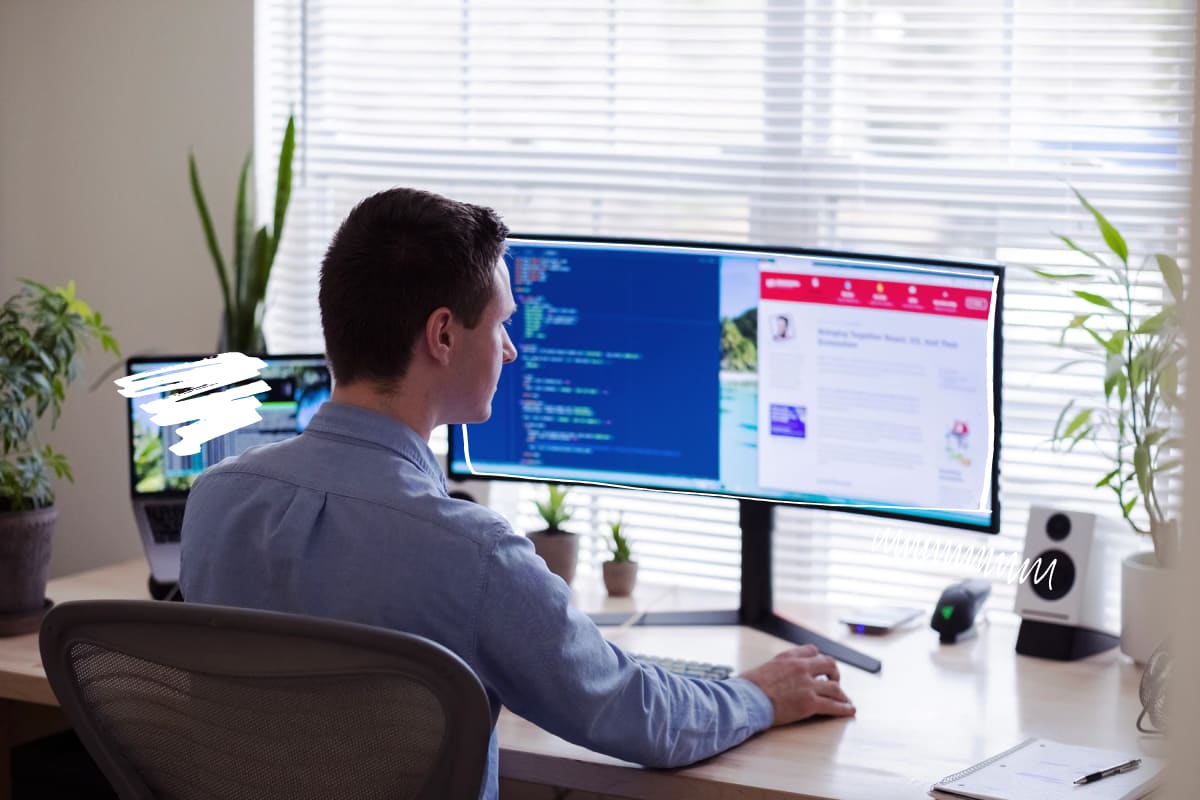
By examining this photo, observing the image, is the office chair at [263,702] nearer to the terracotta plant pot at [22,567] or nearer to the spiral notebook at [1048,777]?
the spiral notebook at [1048,777]

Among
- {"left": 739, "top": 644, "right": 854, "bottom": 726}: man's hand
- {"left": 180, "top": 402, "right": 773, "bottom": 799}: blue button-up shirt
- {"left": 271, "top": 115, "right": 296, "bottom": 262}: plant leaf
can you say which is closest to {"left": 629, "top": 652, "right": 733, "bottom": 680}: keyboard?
{"left": 739, "top": 644, "right": 854, "bottom": 726}: man's hand

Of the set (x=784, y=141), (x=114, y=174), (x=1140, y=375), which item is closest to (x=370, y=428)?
(x=1140, y=375)

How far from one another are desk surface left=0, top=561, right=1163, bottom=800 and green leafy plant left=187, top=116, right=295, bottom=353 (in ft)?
1.81

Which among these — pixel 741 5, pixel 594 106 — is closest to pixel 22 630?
pixel 594 106

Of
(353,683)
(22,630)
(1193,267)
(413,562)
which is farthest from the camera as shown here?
(22,630)

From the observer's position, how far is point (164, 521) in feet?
7.41

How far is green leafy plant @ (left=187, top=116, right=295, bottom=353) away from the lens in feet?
8.68

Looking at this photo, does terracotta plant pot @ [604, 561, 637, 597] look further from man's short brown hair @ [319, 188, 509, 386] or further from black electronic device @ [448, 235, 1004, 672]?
man's short brown hair @ [319, 188, 509, 386]

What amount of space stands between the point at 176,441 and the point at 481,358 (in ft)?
3.00

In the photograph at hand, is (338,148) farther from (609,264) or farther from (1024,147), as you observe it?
(1024,147)

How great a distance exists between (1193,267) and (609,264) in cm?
158

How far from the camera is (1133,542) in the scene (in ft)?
7.61

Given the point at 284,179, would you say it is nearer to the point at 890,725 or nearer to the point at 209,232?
the point at 209,232

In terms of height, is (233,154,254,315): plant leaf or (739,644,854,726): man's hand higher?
(233,154,254,315): plant leaf
